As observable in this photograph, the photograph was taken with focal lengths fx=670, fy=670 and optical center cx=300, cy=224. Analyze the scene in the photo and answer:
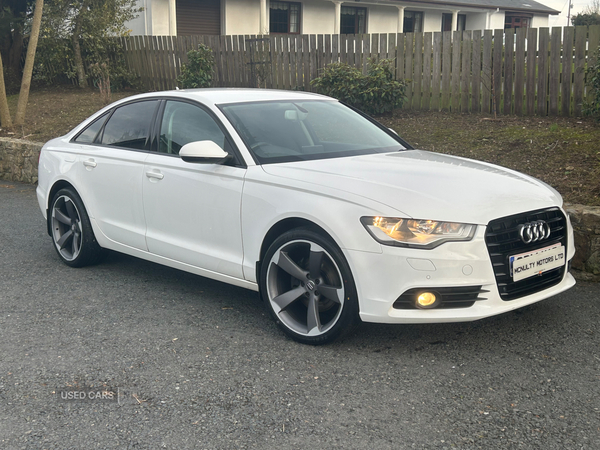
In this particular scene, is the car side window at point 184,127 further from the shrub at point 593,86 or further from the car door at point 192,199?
the shrub at point 593,86

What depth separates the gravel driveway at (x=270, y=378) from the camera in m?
3.17

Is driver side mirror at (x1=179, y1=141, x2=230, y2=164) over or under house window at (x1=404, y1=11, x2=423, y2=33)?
under

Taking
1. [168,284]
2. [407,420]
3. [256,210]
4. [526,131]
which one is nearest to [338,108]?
[256,210]

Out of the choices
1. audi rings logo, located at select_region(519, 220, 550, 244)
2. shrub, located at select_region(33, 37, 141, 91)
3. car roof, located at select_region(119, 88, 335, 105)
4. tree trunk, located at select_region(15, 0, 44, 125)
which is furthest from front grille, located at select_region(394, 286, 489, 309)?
shrub, located at select_region(33, 37, 141, 91)

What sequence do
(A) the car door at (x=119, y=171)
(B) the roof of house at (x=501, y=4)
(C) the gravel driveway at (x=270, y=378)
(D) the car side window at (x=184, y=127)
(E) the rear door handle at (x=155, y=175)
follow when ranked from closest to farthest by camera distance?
(C) the gravel driveway at (x=270, y=378) → (D) the car side window at (x=184, y=127) → (E) the rear door handle at (x=155, y=175) → (A) the car door at (x=119, y=171) → (B) the roof of house at (x=501, y=4)

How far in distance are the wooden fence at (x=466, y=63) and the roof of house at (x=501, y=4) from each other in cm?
1425

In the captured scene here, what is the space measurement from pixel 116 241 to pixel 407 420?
3.23m

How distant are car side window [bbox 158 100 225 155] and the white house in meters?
16.6

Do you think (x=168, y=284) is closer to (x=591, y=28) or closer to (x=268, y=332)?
(x=268, y=332)

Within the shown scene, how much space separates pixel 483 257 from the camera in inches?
150

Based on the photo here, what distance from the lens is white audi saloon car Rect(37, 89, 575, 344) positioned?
12.5 ft

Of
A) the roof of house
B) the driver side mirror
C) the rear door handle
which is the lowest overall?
the rear door handle

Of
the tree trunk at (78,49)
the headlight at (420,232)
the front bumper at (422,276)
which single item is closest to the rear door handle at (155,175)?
the front bumper at (422,276)

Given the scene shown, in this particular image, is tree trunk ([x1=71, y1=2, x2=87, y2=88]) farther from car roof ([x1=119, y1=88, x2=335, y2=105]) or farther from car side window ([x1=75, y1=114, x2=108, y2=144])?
car roof ([x1=119, y1=88, x2=335, y2=105])
